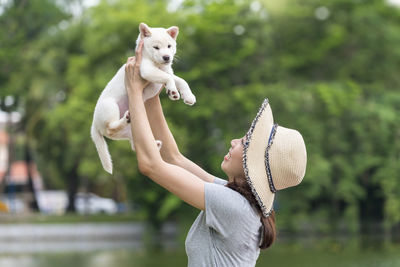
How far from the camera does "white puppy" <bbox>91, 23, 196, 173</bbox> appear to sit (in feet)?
9.81

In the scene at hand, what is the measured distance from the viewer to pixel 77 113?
26953 mm

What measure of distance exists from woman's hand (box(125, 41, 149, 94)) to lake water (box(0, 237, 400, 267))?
53.0 feet

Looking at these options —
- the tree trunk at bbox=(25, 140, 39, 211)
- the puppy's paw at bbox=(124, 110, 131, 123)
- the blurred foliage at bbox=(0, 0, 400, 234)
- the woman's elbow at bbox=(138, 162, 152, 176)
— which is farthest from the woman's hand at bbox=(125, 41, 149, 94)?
the tree trunk at bbox=(25, 140, 39, 211)

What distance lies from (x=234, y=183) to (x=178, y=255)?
20.1 meters

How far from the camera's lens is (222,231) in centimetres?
275

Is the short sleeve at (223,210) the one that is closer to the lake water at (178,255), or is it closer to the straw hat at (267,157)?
the straw hat at (267,157)

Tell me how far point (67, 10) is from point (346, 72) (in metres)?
10.8

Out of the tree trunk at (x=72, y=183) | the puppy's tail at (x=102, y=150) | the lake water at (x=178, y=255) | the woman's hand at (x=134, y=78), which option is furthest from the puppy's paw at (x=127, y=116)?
the tree trunk at (x=72, y=183)

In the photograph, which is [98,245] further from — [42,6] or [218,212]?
[218,212]

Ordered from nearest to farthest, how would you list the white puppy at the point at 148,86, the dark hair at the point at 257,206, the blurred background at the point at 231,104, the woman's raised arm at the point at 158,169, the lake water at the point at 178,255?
the woman's raised arm at the point at 158,169, the dark hair at the point at 257,206, the white puppy at the point at 148,86, the lake water at the point at 178,255, the blurred background at the point at 231,104

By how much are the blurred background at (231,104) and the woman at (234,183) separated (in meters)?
20.7

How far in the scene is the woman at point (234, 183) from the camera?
273 centimetres

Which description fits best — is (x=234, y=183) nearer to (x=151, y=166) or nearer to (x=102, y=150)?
(x=151, y=166)

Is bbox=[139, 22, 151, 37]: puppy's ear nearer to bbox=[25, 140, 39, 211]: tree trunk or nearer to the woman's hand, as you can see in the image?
the woman's hand
